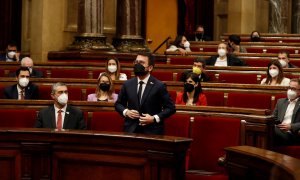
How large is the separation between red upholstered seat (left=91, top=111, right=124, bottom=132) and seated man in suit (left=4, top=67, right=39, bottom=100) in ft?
6.12

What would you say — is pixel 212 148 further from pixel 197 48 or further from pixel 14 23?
pixel 14 23

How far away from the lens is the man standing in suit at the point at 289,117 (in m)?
6.37

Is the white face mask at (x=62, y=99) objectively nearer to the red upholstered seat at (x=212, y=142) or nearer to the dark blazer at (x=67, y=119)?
the dark blazer at (x=67, y=119)

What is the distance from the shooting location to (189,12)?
687 inches

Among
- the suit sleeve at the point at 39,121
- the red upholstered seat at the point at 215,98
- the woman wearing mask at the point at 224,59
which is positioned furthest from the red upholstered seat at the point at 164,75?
the suit sleeve at the point at 39,121

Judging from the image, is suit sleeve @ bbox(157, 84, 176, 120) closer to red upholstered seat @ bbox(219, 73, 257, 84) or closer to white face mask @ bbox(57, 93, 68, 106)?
white face mask @ bbox(57, 93, 68, 106)

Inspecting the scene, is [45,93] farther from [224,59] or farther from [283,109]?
[224,59]

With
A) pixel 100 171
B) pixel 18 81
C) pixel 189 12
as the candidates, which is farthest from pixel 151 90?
pixel 189 12

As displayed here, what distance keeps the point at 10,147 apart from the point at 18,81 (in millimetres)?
3097

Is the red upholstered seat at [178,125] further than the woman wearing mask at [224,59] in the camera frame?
No

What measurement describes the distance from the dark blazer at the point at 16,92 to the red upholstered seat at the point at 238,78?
95.4 inches

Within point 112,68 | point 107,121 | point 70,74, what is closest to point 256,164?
point 107,121

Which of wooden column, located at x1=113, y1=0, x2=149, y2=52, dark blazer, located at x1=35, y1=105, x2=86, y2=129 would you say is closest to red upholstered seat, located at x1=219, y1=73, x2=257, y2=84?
wooden column, located at x1=113, y1=0, x2=149, y2=52

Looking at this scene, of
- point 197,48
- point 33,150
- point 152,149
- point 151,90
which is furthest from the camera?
point 197,48
